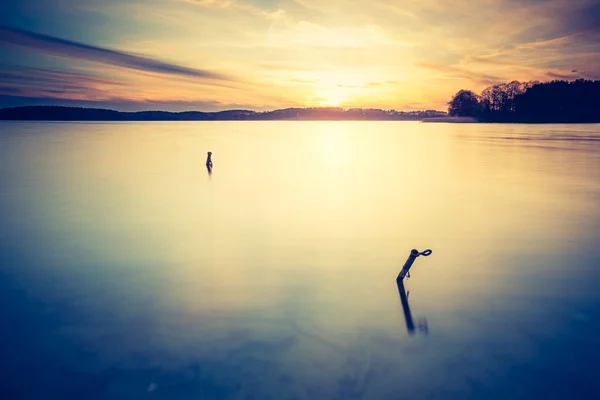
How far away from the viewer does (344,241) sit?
16.9 metres

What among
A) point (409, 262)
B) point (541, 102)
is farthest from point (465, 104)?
point (409, 262)

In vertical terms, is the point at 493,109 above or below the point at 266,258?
above

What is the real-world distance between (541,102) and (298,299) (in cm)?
16547

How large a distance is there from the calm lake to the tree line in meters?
141

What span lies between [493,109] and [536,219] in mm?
166792

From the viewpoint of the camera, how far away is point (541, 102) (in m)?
146

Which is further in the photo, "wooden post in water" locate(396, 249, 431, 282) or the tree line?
the tree line

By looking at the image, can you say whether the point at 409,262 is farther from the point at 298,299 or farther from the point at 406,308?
the point at 298,299

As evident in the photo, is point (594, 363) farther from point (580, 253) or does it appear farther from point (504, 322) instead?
point (580, 253)

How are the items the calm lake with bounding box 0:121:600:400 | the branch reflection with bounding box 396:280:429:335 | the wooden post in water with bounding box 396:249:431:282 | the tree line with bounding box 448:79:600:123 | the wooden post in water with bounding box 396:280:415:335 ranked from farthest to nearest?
1. the tree line with bounding box 448:79:600:123
2. the wooden post in water with bounding box 396:249:431:282
3. the wooden post in water with bounding box 396:280:415:335
4. the branch reflection with bounding box 396:280:429:335
5. the calm lake with bounding box 0:121:600:400

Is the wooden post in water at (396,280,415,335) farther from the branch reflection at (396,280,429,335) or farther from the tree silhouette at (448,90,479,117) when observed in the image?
the tree silhouette at (448,90,479,117)

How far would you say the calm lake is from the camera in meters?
7.57

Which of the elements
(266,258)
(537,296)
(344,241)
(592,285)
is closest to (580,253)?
(592,285)

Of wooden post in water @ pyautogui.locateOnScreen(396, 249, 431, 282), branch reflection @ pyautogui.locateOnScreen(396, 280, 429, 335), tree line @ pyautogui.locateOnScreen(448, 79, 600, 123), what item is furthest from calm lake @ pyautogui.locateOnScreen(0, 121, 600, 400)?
tree line @ pyautogui.locateOnScreen(448, 79, 600, 123)
